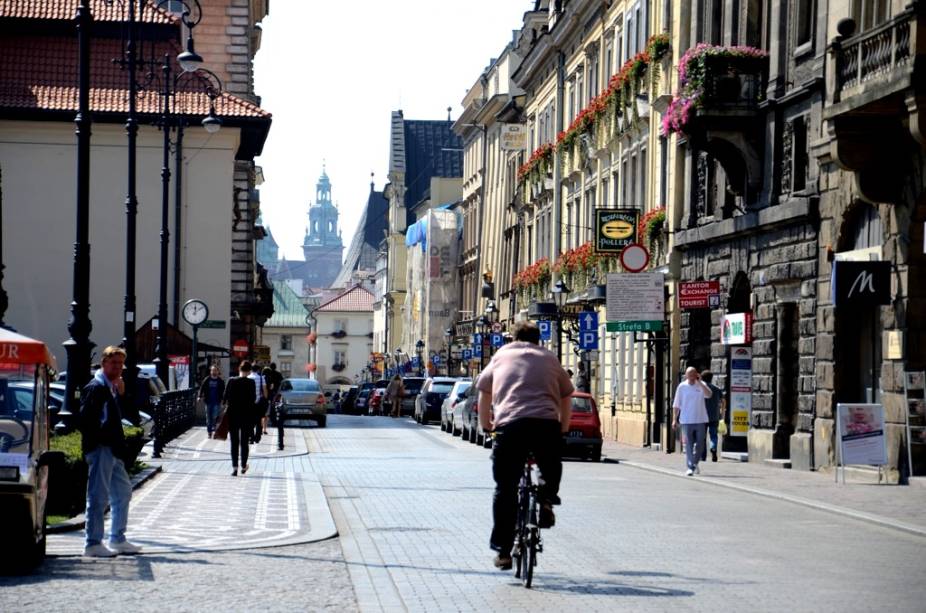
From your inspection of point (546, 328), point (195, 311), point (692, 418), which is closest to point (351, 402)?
point (546, 328)

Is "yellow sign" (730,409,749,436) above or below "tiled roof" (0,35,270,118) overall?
below

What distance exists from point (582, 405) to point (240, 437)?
9.59 meters

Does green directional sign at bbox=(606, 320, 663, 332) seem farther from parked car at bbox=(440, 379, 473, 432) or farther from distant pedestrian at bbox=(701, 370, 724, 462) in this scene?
parked car at bbox=(440, 379, 473, 432)

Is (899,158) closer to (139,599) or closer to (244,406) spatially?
(244,406)

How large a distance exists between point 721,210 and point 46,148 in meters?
32.1

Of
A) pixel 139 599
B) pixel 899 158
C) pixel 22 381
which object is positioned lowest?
pixel 139 599

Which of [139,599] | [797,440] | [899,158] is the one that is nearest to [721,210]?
[797,440]

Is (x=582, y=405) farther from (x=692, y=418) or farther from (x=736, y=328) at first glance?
(x=692, y=418)

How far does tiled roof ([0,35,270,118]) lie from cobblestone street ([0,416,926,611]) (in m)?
38.3

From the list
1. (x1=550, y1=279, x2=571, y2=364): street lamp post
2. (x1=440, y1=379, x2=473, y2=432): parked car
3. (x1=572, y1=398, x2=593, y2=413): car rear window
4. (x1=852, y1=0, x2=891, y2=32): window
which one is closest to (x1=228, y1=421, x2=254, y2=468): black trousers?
(x1=572, y1=398, x2=593, y2=413): car rear window

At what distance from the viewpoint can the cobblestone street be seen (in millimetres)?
12523

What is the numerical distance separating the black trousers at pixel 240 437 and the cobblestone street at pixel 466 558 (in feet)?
6.54

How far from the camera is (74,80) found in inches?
2495

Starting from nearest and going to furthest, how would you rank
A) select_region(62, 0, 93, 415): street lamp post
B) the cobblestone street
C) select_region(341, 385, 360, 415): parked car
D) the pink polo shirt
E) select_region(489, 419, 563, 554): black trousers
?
1. the cobblestone street
2. select_region(489, 419, 563, 554): black trousers
3. the pink polo shirt
4. select_region(62, 0, 93, 415): street lamp post
5. select_region(341, 385, 360, 415): parked car
